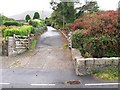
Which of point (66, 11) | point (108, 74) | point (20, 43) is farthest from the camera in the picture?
point (66, 11)

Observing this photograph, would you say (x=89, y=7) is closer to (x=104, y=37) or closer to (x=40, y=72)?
(x=104, y=37)

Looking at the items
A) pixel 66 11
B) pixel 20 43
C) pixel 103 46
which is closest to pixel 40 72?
pixel 103 46

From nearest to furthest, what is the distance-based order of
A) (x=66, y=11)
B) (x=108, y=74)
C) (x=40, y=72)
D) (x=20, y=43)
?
1. (x=108, y=74)
2. (x=40, y=72)
3. (x=20, y=43)
4. (x=66, y=11)

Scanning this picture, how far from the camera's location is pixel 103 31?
1304 centimetres

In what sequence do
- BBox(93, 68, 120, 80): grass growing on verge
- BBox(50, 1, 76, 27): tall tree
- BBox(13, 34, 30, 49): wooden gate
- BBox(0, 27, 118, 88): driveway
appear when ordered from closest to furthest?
BBox(0, 27, 118, 88): driveway < BBox(93, 68, 120, 80): grass growing on verge < BBox(13, 34, 30, 49): wooden gate < BBox(50, 1, 76, 27): tall tree

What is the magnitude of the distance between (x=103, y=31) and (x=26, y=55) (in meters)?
4.80

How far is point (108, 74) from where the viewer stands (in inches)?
399

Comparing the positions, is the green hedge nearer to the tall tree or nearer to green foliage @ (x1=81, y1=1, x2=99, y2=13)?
the tall tree

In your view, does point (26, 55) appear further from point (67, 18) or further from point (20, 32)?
point (67, 18)

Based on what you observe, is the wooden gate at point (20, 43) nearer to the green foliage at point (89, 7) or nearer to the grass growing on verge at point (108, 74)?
the grass growing on verge at point (108, 74)

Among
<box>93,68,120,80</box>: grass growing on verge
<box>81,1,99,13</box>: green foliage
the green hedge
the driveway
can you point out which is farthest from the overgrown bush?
<box>81,1,99,13</box>: green foliage

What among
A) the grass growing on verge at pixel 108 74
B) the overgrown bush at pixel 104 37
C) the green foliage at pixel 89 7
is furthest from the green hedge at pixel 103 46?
the green foliage at pixel 89 7

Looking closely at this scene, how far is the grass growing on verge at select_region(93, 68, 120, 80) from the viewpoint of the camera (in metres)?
9.88

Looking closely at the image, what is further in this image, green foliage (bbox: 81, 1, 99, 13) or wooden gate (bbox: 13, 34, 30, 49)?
green foliage (bbox: 81, 1, 99, 13)
